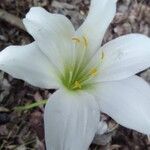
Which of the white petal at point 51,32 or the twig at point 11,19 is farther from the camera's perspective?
the twig at point 11,19

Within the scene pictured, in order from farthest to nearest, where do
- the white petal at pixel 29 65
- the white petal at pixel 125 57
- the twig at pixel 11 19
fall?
the twig at pixel 11 19
the white petal at pixel 125 57
the white petal at pixel 29 65

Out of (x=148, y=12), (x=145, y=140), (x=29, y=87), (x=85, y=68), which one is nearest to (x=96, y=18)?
(x=85, y=68)

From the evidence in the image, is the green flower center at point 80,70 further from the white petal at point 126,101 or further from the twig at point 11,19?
the twig at point 11,19

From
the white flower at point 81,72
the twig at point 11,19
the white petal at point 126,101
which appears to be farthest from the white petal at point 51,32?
the twig at point 11,19

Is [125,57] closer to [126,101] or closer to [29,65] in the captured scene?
[126,101]

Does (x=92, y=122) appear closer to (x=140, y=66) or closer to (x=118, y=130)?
(x=140, y=66)

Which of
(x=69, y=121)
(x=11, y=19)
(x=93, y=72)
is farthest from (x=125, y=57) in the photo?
(x=11, y=19)

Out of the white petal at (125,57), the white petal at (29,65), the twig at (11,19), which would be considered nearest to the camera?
the white petal at (29,65)
